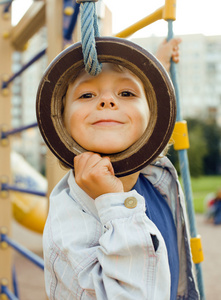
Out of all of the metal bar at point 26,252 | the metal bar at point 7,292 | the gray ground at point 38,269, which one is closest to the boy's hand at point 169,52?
the metal bar at point 26,252

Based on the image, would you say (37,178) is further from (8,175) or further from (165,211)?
(165,211)

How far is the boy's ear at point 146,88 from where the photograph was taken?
0.68 m

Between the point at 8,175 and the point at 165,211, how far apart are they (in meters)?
1.43

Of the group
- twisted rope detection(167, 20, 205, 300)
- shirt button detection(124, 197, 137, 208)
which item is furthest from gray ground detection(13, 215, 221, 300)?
shirt button detection(124, 197, 137, 208)

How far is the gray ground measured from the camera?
3.28 meters

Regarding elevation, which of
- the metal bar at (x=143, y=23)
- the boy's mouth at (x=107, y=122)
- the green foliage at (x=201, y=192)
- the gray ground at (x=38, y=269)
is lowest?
the green foliage at (x=201, y=192)

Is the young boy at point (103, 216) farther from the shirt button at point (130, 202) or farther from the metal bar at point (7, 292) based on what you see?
the metal bar at point (7, 292)

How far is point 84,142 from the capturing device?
0.71 m

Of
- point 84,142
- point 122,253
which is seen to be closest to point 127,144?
point 84,142

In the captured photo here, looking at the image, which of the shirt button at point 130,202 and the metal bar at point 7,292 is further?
the metal bar at point 7,292

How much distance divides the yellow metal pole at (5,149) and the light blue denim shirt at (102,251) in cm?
140

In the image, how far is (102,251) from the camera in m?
0.65

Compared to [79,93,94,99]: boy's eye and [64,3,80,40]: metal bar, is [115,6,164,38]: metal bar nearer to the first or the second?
[64,3,80,40]: metal bar

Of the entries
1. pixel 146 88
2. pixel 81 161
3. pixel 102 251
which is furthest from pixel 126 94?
pixel 102 251
